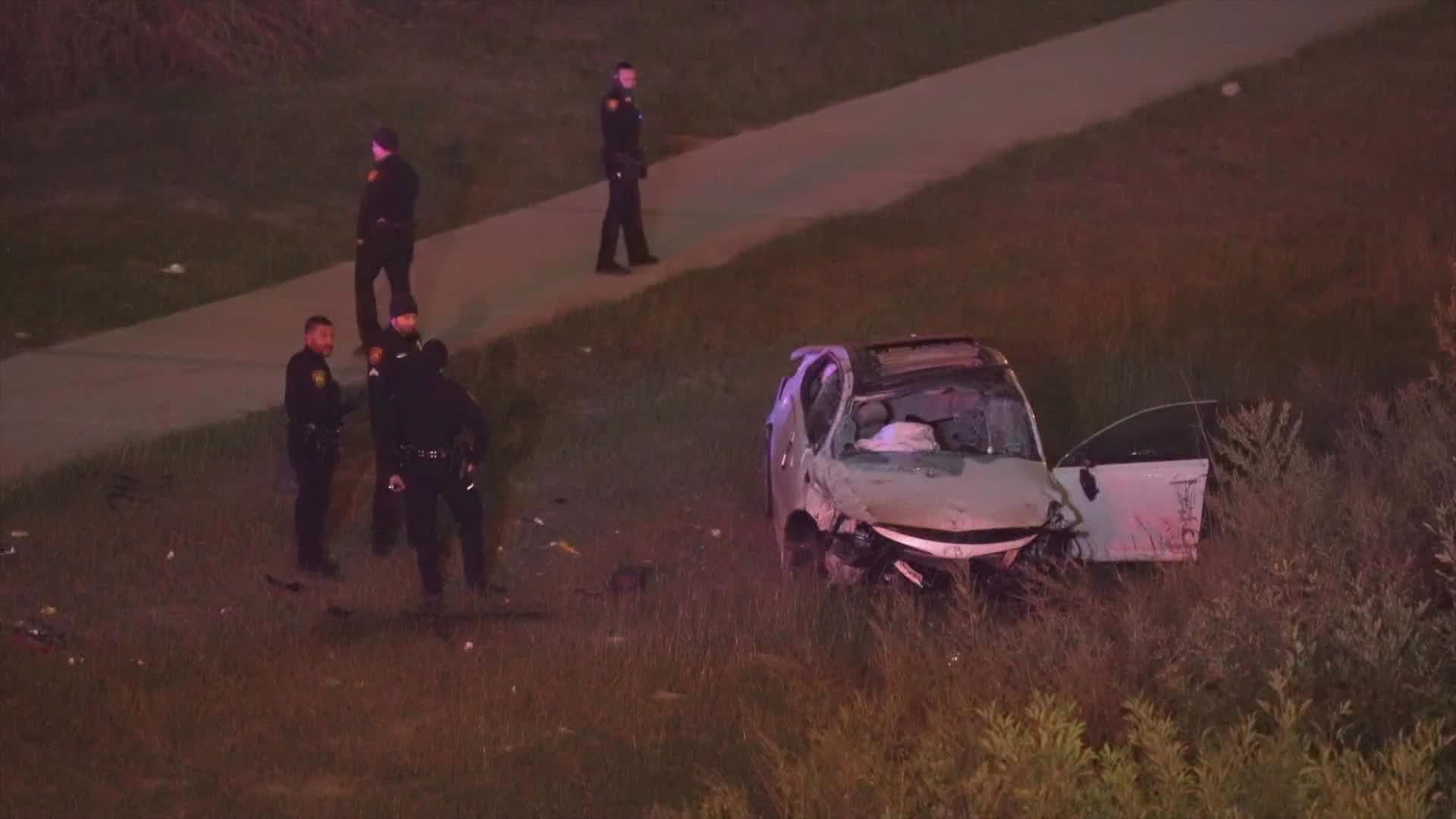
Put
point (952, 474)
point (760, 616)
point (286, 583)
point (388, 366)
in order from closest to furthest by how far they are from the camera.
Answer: point (760, 616) → point (388, 366) → point (286, 583) → point (952, 474)

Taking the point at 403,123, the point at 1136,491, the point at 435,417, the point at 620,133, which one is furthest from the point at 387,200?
the point at 403,123

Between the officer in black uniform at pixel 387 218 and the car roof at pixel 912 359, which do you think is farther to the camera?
the officer in black uniform at pixel 387 218

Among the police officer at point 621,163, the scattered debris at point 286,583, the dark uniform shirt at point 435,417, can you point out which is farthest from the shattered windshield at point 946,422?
the police officer at point 621,163

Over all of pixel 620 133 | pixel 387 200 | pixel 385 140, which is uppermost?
pixel 385 140

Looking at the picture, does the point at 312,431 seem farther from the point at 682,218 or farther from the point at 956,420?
the point at 682,218

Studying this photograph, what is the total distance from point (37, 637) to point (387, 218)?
4998mm

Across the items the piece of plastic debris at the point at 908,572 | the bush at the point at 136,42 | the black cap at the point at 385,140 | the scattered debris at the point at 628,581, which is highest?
the bush at the point at 136,42

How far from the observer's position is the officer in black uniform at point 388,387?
10406 millimetres

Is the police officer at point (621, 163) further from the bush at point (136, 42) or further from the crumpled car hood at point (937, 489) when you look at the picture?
the bush at point (136, 42)

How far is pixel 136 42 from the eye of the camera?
75.6 feet

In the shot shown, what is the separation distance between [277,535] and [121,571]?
1008 millimetres

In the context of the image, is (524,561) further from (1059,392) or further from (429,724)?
(1059,392)

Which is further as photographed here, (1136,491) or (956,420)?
(956,420)

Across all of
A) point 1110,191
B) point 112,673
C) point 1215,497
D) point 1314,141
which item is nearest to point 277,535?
point 112,673
